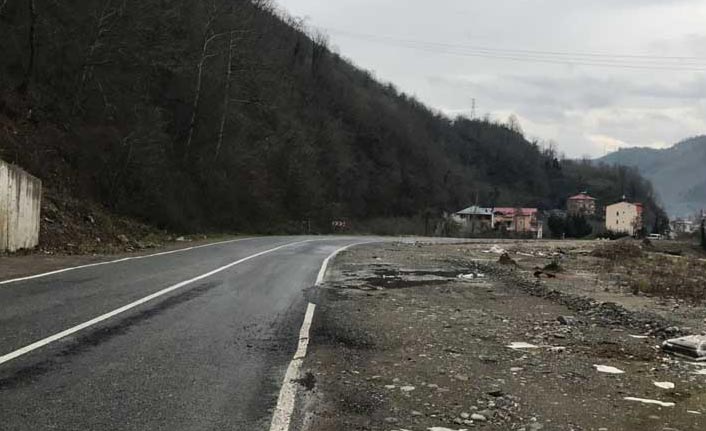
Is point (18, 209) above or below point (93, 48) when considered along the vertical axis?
below

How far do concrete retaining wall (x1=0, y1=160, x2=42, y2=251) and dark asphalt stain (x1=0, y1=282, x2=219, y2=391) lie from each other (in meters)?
8.73

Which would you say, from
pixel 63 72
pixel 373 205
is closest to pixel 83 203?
pixel 63 72

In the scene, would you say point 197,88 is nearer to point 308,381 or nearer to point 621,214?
point 308,381

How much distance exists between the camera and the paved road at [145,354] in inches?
203

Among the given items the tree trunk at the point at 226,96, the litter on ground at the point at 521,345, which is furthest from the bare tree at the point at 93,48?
the litter on ground at the point at 521,345

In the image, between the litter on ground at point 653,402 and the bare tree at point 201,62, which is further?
the bare tree at point 201,62

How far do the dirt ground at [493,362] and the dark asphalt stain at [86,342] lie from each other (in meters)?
2.52

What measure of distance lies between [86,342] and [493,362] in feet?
16.0

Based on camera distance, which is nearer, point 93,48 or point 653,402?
point 653,402

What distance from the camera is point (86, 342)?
24.4ft

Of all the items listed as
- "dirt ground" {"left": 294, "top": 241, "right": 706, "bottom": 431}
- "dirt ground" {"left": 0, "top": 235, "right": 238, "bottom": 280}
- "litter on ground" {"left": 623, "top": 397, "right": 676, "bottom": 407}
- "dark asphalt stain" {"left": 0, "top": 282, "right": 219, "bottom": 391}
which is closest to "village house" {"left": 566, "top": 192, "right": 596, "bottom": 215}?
"dirt ground" {"left": 0, "top": 235, "right": 238, "bottom": 280}

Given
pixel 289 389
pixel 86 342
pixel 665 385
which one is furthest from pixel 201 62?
pixel 665 385

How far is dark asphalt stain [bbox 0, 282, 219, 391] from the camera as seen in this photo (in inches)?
232

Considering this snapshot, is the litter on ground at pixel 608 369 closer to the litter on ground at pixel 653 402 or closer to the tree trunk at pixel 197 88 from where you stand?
the litter on ground at pixel 653 402
